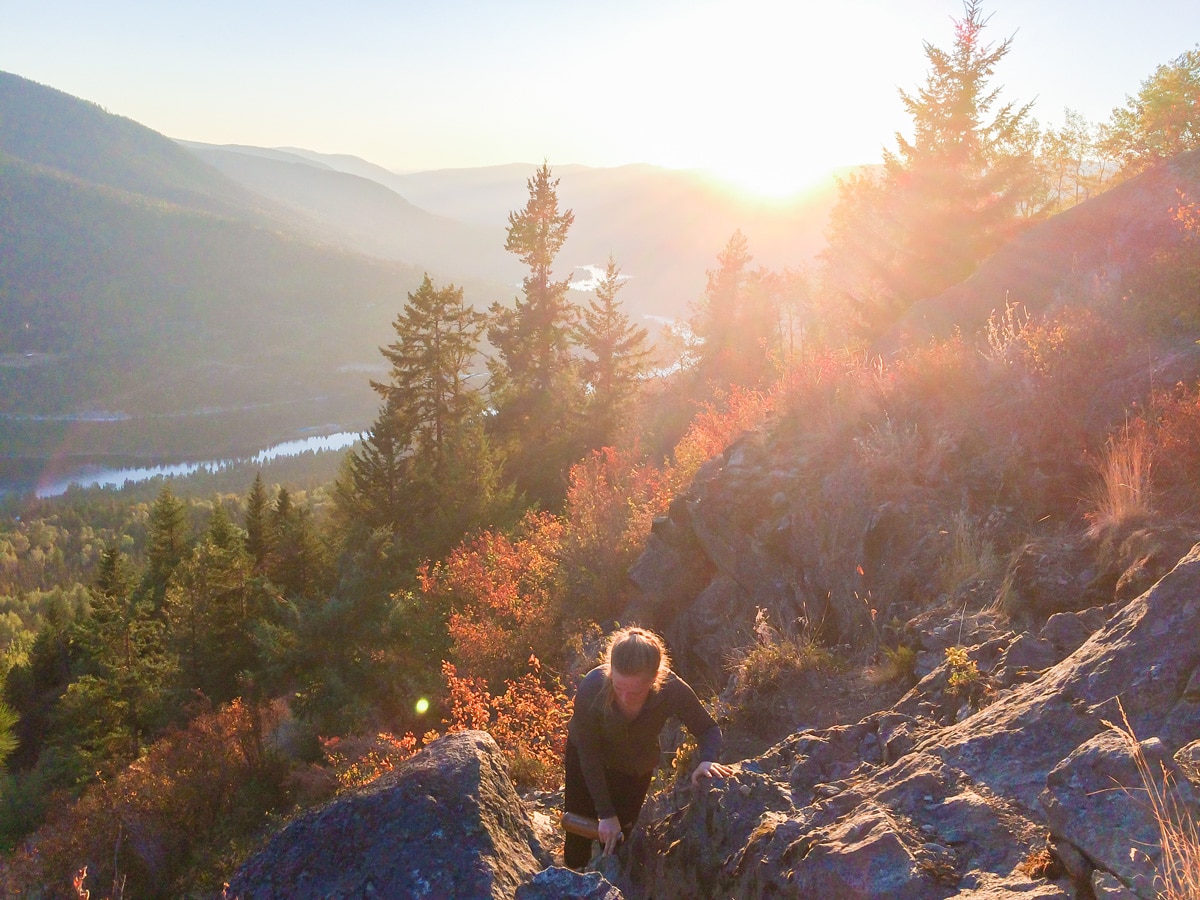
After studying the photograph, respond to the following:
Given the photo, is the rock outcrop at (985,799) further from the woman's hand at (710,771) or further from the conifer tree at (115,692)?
the conifer tree at (115,692)

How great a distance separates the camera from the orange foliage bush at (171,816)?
53.1 ft

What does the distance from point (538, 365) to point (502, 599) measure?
15.8 metres

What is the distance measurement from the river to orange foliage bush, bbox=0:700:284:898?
133553 mm

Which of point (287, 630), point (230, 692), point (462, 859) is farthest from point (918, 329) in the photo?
point (230, 692)

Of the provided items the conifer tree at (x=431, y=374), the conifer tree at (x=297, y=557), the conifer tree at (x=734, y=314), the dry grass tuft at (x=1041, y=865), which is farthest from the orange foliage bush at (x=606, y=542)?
the conifer tree at (x=734, y=314)

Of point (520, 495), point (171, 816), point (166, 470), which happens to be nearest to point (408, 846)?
point (171, 816)

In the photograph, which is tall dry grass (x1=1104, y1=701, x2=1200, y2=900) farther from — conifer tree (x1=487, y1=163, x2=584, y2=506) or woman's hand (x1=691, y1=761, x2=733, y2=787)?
conifer tree (x1=487, y1=163, x2=584, y2=506)

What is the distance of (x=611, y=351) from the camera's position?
93.0 ft

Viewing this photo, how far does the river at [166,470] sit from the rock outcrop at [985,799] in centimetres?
15198

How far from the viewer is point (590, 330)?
28.7 metres

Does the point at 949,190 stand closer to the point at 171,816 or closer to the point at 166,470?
the point at 171,816

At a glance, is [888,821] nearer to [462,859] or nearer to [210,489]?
[462,859]

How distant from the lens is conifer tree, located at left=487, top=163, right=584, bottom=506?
87.0 feet

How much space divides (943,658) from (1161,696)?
1.85m
